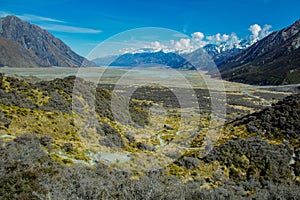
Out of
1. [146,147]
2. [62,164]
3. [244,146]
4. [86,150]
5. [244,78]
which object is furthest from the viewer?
[244,78]

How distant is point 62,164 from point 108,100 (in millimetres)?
23397

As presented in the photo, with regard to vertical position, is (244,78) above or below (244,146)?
above

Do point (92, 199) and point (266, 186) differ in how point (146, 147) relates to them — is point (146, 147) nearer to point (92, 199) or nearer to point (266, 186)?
point (266, 186)

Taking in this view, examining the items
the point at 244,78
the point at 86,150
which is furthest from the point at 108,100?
the point at 244,78

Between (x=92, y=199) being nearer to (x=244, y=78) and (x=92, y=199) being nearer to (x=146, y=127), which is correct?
(x=146, y=127)

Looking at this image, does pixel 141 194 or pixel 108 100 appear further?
pixel 108 100

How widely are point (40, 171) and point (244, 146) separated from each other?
15.7m

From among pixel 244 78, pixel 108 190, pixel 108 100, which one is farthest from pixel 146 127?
pixel 244 78

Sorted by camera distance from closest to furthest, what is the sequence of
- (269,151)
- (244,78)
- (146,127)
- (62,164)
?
1. (62,164)
2. (269,151)
3. (146,127)
4. (244,78)

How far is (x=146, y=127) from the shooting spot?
1375 inches

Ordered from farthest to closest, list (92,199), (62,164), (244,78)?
1. (244,78)
2. (62,164)
3. (92,199)

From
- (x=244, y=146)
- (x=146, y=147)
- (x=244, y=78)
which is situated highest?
(x=244, y=78)

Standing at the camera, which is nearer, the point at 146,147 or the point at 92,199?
the point at 92,199

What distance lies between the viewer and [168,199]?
30.8 feet
